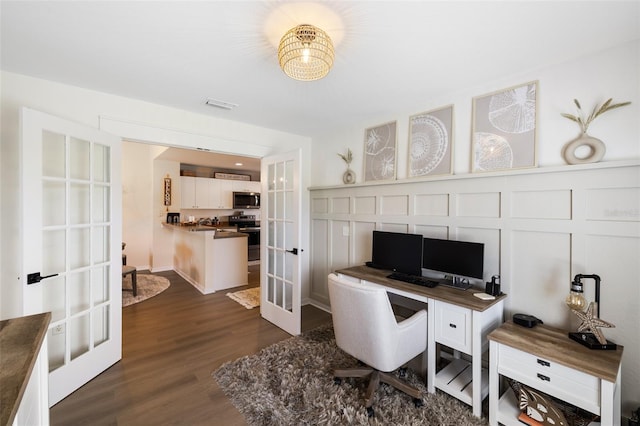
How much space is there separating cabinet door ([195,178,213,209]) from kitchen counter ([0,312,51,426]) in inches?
221

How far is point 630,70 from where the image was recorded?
1.69 metres

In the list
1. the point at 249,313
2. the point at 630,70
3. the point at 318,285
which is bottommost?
the point at 249,313

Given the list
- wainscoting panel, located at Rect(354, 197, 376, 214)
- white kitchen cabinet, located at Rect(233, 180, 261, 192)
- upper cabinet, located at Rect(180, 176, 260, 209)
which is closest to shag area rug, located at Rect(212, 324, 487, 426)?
wainscoting panel, located at Rect(354, 197, 376, 214)

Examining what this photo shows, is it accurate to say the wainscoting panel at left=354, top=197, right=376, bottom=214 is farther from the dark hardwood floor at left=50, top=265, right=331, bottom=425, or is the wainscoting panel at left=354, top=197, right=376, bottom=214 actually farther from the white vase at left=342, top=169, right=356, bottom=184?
the dark hardwood floor at left=50, top=265, right=331, bottom=425

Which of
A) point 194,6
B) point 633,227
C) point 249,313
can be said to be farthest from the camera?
point 249,313

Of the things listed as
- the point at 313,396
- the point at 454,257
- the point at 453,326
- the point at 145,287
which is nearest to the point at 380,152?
the point at 454,257

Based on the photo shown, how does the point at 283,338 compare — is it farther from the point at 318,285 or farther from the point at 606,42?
the point at 606,42

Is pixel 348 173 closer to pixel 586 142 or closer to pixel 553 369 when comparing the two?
pixel 586 142

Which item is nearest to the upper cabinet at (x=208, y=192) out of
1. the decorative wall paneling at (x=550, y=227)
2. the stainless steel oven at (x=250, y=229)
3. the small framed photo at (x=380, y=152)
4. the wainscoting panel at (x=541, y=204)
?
the stainless steel oven at (x=250, y=229)

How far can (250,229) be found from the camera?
6926 mm

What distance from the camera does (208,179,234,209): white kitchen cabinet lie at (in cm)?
668

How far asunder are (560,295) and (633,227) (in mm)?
609

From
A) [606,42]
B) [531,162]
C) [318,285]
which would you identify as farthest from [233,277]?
[606,42]

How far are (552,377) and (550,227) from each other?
1.00 meters
